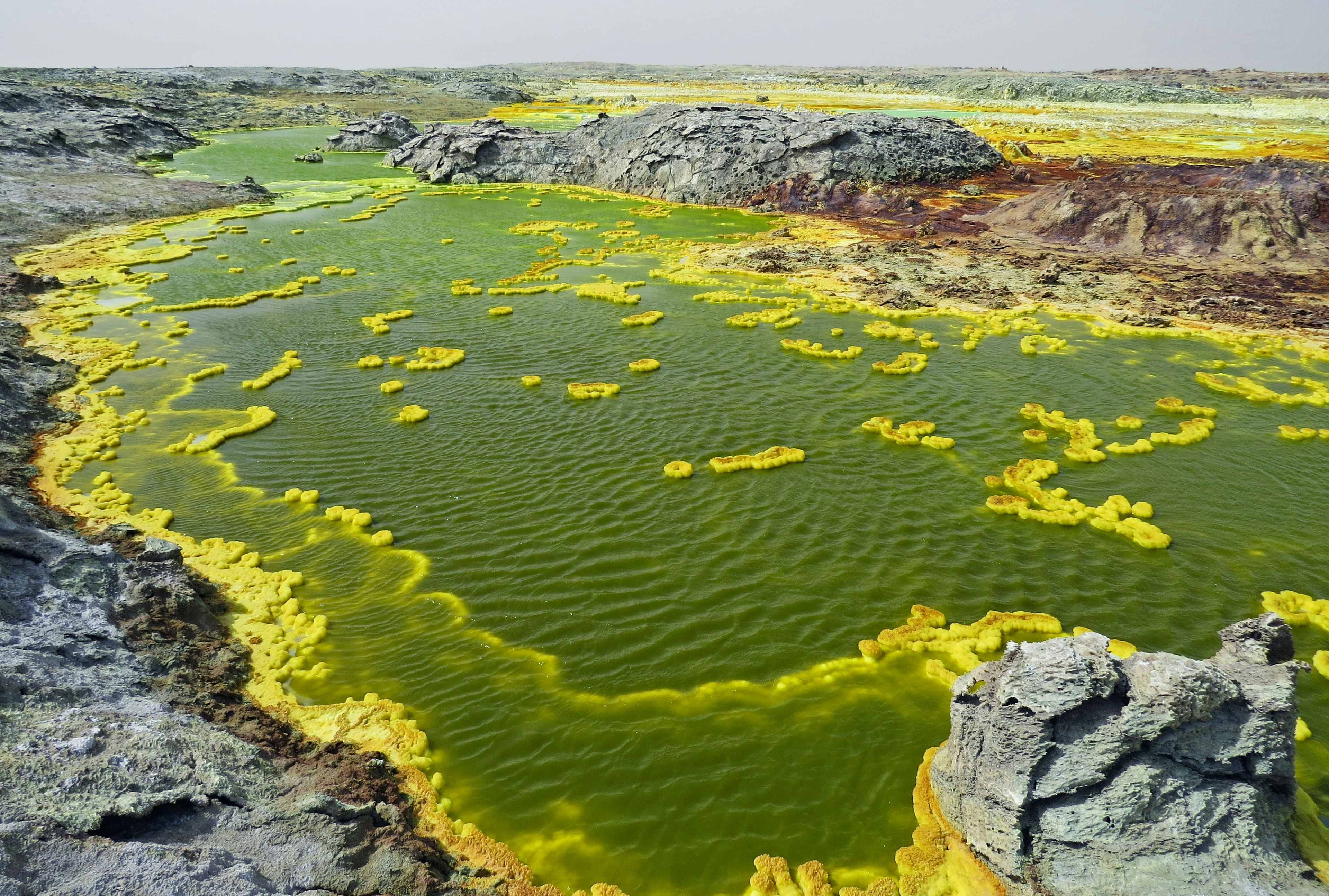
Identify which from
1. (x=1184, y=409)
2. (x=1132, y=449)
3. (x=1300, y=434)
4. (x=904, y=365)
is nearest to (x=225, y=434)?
(x=904, y=365)

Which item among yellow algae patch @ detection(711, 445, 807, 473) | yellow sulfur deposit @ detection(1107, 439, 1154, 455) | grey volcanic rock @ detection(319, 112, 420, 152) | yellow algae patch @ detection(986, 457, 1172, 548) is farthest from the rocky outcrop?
grey volcanic rock @ detection(319, 112, 420, 152)

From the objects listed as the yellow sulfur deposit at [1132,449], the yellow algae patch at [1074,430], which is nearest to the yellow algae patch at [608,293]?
the yellow algae patch at [1074,430]

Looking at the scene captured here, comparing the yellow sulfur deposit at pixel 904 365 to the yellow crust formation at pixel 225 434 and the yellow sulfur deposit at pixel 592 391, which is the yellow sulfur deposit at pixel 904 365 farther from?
the yellow crust formation at pixel 225 434

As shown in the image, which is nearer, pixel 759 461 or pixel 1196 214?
pixel 759 461

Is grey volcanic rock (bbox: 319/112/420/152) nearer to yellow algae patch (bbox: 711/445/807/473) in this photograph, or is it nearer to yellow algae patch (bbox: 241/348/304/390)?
yellow algae patch (bbox: 241/348/304/390)

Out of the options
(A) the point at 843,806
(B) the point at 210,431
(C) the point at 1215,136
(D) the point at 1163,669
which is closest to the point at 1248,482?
(D) the point at 1163,669

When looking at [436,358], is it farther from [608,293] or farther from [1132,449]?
[1132,449]

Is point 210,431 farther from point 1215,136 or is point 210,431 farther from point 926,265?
point 1215,136
